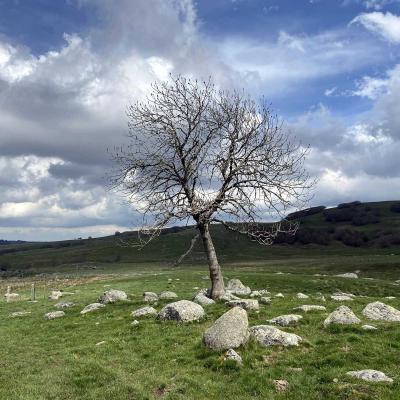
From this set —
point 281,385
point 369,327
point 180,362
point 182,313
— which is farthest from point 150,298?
point 281,385

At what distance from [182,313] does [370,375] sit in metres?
12.9

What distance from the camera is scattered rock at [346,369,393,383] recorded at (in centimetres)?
1491

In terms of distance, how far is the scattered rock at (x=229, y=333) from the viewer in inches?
778

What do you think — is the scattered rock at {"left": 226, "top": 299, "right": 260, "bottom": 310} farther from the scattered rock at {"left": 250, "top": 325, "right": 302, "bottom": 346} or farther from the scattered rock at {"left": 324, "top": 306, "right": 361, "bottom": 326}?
the scattered rock at {"left": 250, "top": 325, "right": 302, "bottom": 346}

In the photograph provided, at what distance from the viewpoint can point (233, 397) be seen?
609 inches

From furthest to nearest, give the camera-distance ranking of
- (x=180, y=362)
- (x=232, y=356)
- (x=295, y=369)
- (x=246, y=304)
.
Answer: (x=246, y=304) → (x=180, y=362) → (x=232, y=356) → (x=295, y=369)

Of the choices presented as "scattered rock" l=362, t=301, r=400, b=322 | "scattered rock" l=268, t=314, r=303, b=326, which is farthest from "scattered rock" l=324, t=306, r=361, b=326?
"scattered rock" l=362, t=301, r=400, b=322

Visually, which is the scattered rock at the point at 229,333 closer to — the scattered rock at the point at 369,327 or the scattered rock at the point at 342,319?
the scattered rock at the point at 342,319

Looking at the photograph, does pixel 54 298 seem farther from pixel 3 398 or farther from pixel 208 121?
pixel 3 398

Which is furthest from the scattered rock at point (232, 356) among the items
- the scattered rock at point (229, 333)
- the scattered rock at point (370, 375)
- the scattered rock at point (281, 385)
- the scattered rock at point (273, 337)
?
the scattered rock at point (370, 375)

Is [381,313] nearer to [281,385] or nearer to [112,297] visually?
[281,385]

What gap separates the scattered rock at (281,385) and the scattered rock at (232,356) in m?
2.30

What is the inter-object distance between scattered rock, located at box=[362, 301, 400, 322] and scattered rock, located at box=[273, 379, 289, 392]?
410 inches

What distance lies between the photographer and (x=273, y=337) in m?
20.0
